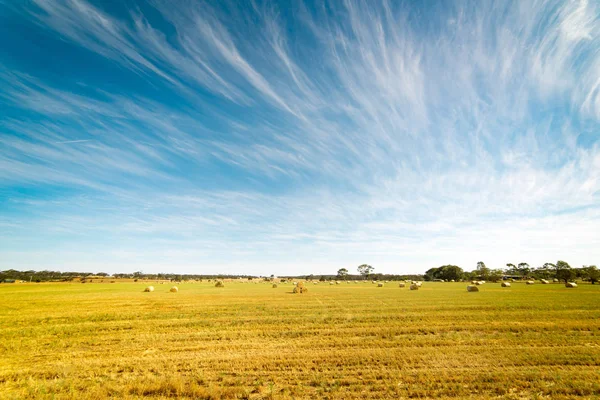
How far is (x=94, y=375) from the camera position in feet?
32.1

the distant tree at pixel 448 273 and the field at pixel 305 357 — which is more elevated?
the distant tree at pixel 448 273

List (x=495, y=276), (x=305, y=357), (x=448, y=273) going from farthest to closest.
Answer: (x=448, y=273)
(x=495, y=276)
(x=305, y=357)

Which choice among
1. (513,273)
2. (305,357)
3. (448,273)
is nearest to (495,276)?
(448,273)

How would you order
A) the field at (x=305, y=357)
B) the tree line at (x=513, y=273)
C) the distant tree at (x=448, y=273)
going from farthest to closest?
1. the distant tree at (x=448, y=273)
2. the tree line at (x=513, y=273)
3. the field at (x=305, y=357)

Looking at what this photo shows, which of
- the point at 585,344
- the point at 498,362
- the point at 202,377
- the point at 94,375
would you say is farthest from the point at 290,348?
the point at 585,344

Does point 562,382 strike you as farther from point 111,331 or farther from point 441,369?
point 111,331

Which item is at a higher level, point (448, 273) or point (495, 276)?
point (448, 273)

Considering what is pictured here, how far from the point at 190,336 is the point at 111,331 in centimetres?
529

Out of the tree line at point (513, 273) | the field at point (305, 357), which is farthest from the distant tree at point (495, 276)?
the field at point (305, 357)

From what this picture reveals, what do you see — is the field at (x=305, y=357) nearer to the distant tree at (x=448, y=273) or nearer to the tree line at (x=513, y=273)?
the tree line at (x=513, y=273)

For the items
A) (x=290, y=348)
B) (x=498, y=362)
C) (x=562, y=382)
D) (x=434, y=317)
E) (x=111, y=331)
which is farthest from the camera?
(x=434, y=317)

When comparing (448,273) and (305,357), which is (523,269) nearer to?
(448,273)

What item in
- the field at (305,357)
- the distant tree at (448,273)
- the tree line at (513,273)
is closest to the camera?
the field at (305,357)

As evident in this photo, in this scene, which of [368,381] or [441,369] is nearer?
[368,381]
